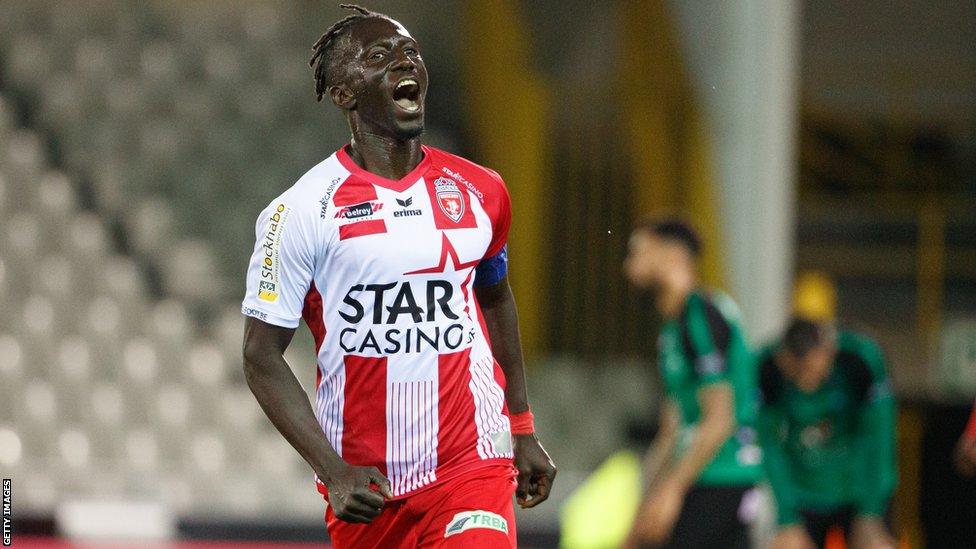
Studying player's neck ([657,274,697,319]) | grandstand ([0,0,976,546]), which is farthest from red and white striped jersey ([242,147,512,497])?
grandstand ([0,0,976,546])

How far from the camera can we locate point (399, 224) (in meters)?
3.13

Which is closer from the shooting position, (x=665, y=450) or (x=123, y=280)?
(x=665, y=450)

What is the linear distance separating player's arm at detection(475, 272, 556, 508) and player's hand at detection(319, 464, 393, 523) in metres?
0.53

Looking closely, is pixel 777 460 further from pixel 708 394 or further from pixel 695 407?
pixel 708 394

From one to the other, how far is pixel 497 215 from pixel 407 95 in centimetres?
36

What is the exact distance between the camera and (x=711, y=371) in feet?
18.1

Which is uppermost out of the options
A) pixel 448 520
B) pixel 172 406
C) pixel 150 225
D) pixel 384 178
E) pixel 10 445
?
pixel 384 178

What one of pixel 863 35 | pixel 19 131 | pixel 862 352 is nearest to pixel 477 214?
pixel 862 352

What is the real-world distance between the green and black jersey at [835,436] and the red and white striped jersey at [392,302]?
351 centimetres

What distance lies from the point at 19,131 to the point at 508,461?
8.19 metres

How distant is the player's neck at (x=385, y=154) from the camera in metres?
3.21

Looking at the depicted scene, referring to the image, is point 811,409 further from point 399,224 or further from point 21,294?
point 21,294

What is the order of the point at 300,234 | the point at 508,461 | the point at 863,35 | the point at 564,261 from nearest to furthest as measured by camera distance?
the point at 300,234 < the point at 508,461 < the point at 564,261 < the point at 863,35

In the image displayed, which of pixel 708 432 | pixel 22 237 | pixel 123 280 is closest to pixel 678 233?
pixel 708 432
